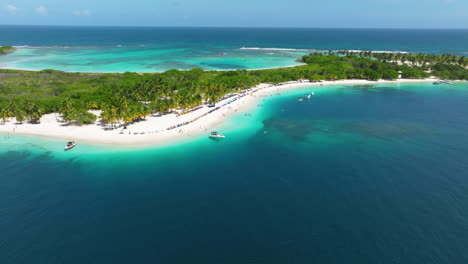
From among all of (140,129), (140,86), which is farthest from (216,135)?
(140,86)

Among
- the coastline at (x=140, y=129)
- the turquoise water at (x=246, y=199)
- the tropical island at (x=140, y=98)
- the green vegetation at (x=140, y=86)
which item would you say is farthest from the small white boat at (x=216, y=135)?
the green vegetation at (x=140, y=86)

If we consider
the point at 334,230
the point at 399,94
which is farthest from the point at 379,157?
the point at 399,94

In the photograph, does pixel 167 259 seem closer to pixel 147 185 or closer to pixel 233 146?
pixel 147 185

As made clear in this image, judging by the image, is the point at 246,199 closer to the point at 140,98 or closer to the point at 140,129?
the point at 140,129

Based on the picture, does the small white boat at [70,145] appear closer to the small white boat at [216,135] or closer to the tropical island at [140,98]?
the tropical island at [140,98]

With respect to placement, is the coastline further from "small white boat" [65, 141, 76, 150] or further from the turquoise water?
the turquoise water

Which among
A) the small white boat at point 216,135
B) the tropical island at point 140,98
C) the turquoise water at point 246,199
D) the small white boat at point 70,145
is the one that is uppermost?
the tropical island at point 140,98
